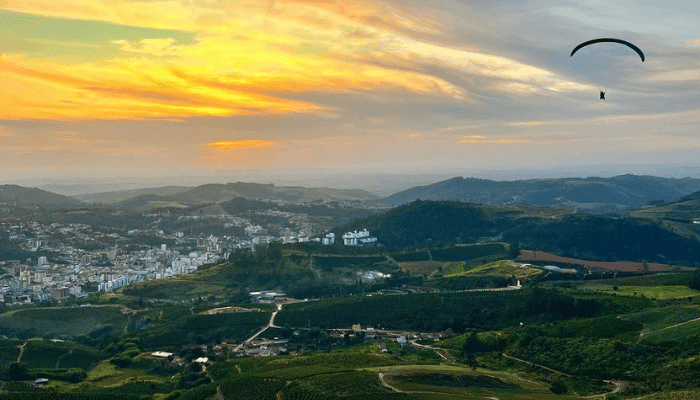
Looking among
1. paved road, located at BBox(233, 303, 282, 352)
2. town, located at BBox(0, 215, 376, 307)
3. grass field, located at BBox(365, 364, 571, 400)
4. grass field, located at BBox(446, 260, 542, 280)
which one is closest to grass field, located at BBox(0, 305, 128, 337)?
town, located at BBox(0, 215, 376, 307)

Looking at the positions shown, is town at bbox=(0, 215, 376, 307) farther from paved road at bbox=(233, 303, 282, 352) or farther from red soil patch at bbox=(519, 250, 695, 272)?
red soil patch at bbox=(519, 250, 695, 272)

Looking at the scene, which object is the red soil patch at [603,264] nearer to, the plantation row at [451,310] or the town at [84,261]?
the plantation row at [451,310]

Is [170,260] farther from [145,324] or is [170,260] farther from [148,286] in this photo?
[145,324]

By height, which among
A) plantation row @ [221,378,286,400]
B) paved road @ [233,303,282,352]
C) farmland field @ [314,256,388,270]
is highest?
farmland field @ [314,256,388,270]

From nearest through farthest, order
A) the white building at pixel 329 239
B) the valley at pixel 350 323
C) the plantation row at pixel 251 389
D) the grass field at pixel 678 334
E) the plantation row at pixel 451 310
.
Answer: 1. the plantation row at pixel 251 389
2. the valley at pixel 350 323
3. the grass field at pixel 678 334
4. the plantation row at pixel 451 310
5. the white building at pixel 329 239

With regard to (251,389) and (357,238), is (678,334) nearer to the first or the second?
(251,389)

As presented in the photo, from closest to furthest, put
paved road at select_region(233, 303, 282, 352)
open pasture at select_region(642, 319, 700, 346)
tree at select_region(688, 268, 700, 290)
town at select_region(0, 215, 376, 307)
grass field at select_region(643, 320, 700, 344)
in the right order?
open pasture at select_region(642, 319, 700, 346) < grass field at select_region(643, 320, 700, 344) < paved road at select_region(233, 303, 282, 352) < tree at select_region(688, 268, 700, 290) < town at select_region(0, 215, 376, 307)

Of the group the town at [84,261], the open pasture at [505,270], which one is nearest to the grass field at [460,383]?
the open pasture at [505,270]

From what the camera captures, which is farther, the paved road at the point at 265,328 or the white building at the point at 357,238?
the white building at the point at 357,238

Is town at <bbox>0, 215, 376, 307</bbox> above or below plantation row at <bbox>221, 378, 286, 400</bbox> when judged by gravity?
above
